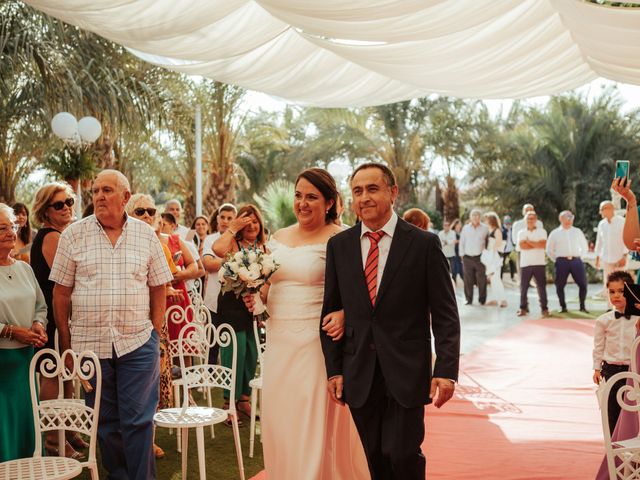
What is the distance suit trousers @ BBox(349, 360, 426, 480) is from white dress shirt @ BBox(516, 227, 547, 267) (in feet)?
35.0

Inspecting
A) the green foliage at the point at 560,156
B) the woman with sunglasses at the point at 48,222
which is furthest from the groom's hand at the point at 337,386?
the green foliage at the point at 560,156

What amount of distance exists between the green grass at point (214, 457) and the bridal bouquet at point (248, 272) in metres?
1.88

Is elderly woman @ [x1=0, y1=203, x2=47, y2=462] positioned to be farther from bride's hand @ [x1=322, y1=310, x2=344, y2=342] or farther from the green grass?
bride's hand @ [x1=322, y1=310, x2=344, y2=342]

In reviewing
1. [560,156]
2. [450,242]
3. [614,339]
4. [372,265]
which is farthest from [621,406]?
[560,156]

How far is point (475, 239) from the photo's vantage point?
47.6ft

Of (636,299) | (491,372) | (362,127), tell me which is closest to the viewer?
(636,299)

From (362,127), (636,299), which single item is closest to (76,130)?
(636,299)

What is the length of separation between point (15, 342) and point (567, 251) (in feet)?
37.9

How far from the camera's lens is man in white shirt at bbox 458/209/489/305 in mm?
14555

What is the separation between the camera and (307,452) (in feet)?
12.2

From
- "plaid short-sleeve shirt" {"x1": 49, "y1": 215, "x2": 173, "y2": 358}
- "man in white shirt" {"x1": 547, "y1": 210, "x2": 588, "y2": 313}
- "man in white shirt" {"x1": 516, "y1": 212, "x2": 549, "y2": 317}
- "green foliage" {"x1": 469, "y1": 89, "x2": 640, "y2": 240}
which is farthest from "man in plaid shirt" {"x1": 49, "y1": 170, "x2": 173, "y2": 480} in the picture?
"green foliage" {"x1": 469, "y1": 89, "x2": 640, "y2": 240}

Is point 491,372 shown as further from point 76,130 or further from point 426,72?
point 76,130

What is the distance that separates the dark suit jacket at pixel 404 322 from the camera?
10.5ft

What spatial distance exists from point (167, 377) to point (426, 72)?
3731mm
